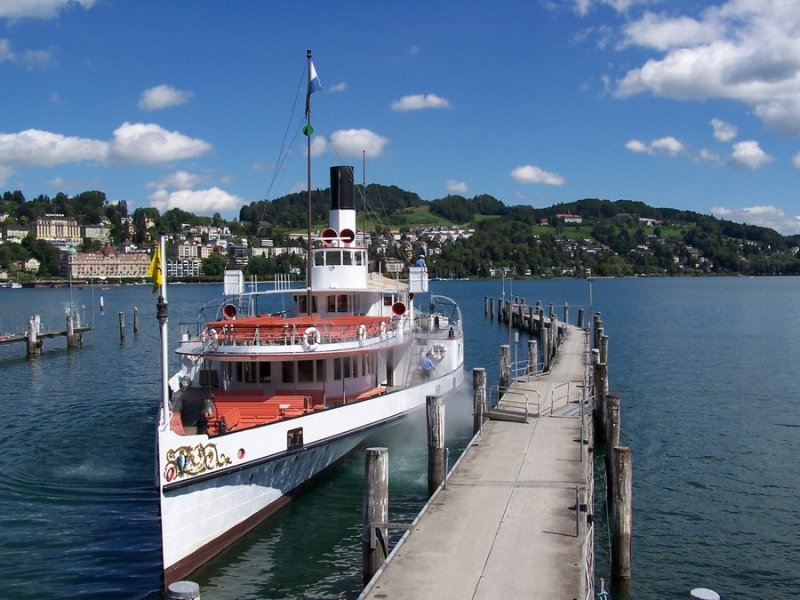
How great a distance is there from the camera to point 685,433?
98.5ft

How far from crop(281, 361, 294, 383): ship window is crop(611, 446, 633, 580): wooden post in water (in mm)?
10168

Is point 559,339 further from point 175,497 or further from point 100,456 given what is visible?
point 175,497

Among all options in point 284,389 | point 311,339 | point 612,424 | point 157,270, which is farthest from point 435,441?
point 157,270

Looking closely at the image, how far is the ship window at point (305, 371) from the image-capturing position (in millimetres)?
23031

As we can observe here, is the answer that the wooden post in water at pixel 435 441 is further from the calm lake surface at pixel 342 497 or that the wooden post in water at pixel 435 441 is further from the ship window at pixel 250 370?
the ship window at pixel 250 370

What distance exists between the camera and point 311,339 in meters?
22.0

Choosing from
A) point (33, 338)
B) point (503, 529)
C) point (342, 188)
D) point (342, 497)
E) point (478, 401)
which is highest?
point (342, 188)

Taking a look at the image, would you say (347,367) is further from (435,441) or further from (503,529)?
(503,529)

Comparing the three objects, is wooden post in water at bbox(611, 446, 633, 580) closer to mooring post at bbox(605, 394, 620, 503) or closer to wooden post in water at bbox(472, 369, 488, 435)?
mooring post at bbox(605, 394, 620, 503)

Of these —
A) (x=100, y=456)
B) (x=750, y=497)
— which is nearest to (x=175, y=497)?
(x=100, y=456)

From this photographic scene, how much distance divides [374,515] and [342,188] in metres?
17.2

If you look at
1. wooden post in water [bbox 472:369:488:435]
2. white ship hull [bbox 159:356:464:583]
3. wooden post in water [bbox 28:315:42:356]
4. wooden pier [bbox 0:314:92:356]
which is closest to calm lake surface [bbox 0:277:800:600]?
white ship hull [bbox 159:356:464:583]

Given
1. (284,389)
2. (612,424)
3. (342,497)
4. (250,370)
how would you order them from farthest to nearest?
1. (250,370)
2. (284,389)
3. (612,424)
4. (342,497)

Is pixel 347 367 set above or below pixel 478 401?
above
